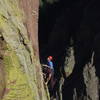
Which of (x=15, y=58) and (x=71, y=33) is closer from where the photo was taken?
(x=15, y=58)

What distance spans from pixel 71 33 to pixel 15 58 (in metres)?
24.5

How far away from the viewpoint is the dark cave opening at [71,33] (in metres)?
28.2

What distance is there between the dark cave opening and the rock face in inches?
785

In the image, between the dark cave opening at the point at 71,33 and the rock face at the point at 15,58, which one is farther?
the dark cave opening at the point at 71,33

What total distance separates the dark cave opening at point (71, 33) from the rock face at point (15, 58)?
19949 millimetres

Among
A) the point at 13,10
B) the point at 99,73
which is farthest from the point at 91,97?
the point at 13,10

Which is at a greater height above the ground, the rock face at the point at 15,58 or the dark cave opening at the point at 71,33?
the dark cave opening at the point at 71,33

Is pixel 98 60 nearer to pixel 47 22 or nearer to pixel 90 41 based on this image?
pixel 90 41

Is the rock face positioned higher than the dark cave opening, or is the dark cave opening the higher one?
the dark cave opening

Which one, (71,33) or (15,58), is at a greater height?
(71,33)

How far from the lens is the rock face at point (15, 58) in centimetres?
639

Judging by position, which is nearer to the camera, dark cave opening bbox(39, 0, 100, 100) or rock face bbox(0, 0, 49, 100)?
rock face bbox(0, 0, 49, 100)

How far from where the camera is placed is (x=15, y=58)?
21.5ft

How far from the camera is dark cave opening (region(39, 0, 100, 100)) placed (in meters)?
28.2
